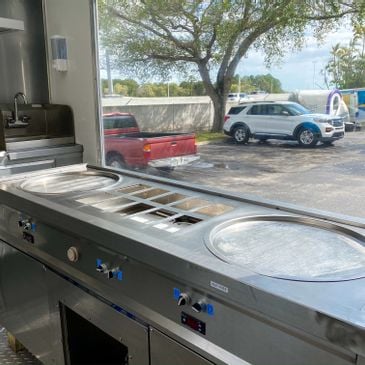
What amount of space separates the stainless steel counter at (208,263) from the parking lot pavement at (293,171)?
421 millimetres

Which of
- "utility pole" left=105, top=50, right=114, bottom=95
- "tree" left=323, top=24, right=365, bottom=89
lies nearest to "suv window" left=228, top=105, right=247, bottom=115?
"tree" left=323, top=24, right=365, bottom=89

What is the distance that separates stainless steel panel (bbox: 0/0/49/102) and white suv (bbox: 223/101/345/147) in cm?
168

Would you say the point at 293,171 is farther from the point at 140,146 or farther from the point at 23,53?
the point at 23,53

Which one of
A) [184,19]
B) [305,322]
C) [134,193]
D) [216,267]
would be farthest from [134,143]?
[305,322]

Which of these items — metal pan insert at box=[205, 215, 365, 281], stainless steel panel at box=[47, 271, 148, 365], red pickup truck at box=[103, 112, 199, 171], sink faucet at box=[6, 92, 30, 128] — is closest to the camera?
metal pan insert at box=[205, 215, 365, 281]

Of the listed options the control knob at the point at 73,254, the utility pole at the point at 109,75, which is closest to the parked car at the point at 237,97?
the utility pole at the point at 109,75

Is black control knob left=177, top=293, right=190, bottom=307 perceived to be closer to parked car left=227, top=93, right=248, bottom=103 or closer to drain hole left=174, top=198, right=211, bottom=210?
drain hole left=174, top=198, right=211, bottom=210

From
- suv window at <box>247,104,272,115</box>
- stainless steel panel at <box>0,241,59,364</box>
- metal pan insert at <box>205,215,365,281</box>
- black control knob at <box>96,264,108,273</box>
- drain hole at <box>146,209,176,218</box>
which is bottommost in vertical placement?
stainless steel panel at <box>0,241,59,364</box>

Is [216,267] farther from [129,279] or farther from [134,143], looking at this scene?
[134,143]

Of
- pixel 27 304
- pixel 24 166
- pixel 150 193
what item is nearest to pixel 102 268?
pixel 150 193

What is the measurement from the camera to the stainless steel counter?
2.48ft

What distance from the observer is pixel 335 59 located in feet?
5.12

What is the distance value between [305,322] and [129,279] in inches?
21.9

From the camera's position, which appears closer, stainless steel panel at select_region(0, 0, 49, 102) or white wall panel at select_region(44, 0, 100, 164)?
white wall panel at select_region(44, 0, 100, 164)
